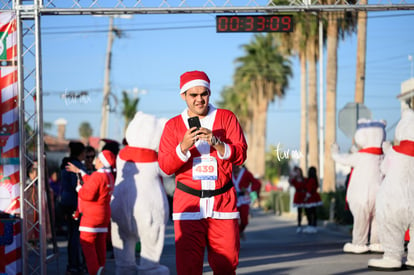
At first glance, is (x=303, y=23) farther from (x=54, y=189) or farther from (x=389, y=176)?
(x=389, y=176)

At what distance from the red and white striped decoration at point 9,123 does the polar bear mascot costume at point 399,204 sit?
478 centimetres

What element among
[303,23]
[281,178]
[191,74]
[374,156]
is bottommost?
[281,178]

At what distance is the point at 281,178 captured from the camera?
48.7m

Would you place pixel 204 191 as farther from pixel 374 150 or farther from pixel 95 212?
pixel 374 150

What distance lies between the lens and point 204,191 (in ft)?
18.7

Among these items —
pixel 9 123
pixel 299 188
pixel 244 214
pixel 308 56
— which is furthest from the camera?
pixel 308 56

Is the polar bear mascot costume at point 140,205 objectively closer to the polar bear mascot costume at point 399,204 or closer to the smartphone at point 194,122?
the polar bear mascot costume at point 399,204

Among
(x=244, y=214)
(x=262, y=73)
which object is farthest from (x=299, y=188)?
(x=262, y=73)

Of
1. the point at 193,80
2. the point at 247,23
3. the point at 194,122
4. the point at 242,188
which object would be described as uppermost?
the point at 247,23

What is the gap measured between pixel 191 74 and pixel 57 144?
37527mm

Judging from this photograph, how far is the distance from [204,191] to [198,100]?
72 centimetres

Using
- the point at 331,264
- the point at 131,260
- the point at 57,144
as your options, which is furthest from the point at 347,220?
the point at 57,144

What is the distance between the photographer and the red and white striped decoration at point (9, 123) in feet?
27.8

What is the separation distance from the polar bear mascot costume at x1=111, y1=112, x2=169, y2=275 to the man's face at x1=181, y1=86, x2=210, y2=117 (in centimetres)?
333
